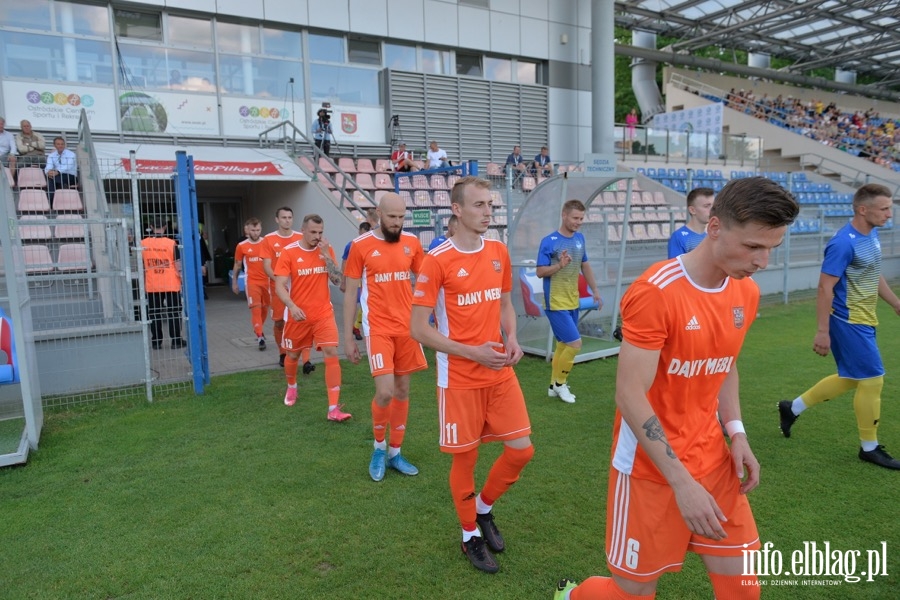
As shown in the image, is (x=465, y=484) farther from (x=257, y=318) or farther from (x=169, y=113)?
(x=169, y=113)

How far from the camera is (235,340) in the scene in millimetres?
10031

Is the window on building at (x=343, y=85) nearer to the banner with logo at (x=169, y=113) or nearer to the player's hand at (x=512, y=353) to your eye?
the banner with logo at (x=169, y=113)

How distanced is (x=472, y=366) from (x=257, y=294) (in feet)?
21.6

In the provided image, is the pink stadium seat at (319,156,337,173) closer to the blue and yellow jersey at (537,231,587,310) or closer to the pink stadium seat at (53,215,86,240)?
the pink stadium seat at (53,215,86,240)

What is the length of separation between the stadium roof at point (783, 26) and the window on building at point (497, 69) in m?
6.81

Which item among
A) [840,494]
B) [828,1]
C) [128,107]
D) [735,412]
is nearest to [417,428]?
[840,494]

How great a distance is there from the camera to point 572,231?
259 inches

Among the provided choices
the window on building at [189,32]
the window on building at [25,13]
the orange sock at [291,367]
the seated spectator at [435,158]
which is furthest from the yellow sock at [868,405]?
the window on building at [25,13]

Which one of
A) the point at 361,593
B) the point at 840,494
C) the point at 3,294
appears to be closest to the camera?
the point at 361,593

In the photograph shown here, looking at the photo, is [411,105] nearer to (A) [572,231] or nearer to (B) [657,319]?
(A) [572,231]

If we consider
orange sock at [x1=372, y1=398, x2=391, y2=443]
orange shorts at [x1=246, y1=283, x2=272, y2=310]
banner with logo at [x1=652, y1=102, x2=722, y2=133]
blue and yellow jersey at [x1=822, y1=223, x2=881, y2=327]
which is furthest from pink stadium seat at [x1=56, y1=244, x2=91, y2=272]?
banner with logo at [x1=652, y1=102, x2=722, y2=133]

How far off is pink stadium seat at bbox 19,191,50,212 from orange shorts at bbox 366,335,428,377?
641cm

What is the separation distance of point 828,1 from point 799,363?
23.0 metres

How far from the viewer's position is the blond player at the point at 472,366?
3.30 m
